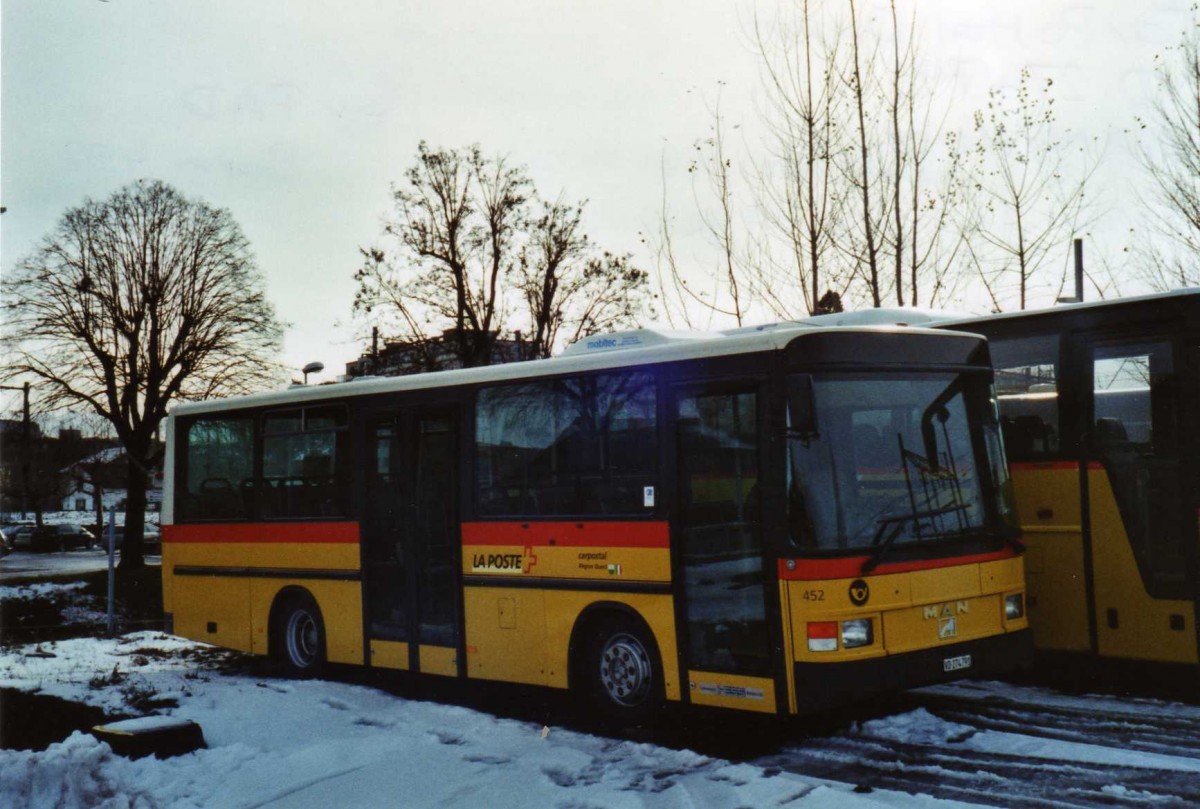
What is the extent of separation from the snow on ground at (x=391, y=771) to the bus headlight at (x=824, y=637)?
86cm

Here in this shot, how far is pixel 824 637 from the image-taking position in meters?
8.26

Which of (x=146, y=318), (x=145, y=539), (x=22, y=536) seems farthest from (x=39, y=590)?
(x=22, y=536)

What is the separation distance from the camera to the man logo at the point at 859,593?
27.3 feet

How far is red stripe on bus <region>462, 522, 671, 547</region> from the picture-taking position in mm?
9547

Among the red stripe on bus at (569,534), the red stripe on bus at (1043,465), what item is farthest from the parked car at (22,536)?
the red stripe on bus at (1043,465)

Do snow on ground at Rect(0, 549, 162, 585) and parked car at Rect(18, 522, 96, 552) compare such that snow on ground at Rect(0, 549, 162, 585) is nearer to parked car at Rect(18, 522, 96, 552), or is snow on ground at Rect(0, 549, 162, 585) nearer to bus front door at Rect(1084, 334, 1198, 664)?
parked car at Rect(18, 522, 96, 552)

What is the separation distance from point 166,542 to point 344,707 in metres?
5.21

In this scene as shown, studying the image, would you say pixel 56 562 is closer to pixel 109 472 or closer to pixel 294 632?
pixel 109 472

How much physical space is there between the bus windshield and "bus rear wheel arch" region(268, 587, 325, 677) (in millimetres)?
6719

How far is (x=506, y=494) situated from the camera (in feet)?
35.9

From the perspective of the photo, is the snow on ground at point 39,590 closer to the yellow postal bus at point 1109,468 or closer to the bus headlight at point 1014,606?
the yellow postal bus at point 1109,468

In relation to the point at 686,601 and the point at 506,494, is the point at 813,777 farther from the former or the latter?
the point at 506,494

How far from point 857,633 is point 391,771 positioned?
331cm

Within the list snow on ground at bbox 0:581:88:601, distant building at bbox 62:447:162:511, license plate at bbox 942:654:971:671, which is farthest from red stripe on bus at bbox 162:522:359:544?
distant building at bbox 62:447:162:511
